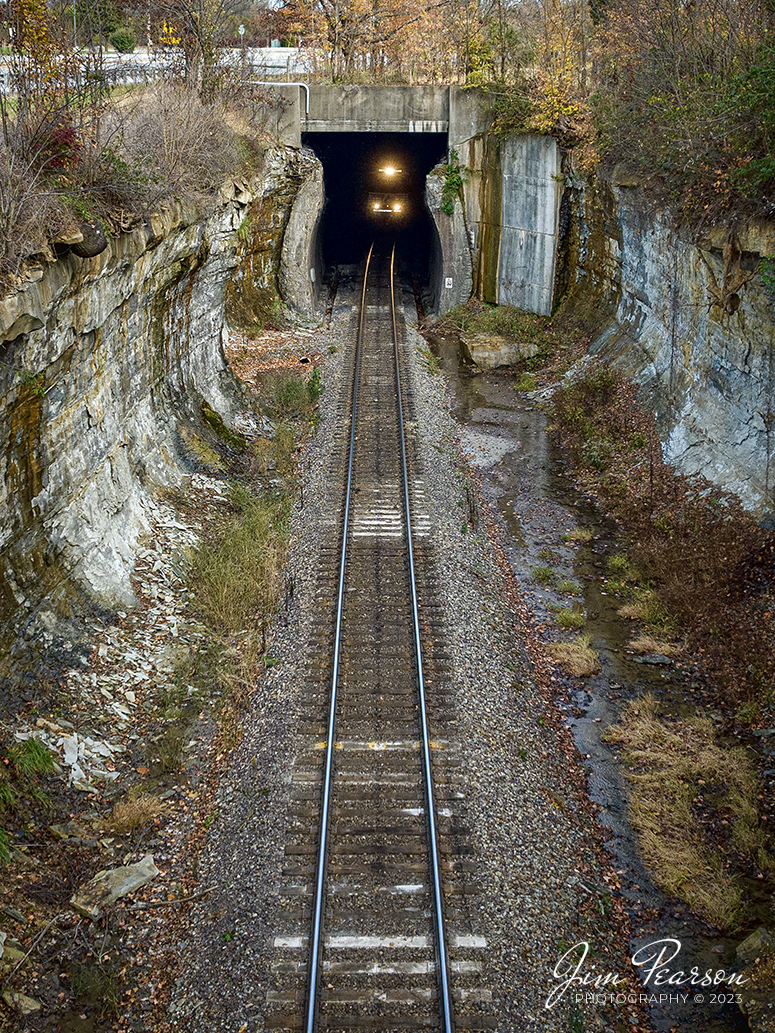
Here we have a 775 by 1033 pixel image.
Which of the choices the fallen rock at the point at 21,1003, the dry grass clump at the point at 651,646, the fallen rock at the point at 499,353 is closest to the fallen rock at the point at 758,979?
the dry grass clump at the point at 651,646

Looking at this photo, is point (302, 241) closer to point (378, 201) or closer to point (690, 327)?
point (378, 201)

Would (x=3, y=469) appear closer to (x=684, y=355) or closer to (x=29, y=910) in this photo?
(x=29, y=910)

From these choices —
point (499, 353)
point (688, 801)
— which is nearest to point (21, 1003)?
point (688, 801)

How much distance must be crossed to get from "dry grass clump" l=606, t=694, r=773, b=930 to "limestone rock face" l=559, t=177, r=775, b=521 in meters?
5.12

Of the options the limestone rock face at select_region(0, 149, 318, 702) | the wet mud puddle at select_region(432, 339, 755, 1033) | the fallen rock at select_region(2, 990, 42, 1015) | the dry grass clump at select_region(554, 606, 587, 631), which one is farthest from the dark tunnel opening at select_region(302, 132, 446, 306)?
the fallen rock at select_region(2, 990, 42, 1015)

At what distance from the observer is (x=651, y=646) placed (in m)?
14.3

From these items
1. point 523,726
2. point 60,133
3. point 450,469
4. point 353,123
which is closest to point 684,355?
point 450,469

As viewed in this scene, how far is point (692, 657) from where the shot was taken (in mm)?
14039

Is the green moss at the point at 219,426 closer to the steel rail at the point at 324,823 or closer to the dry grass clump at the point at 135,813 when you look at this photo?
the steel rail at the point at 324,823

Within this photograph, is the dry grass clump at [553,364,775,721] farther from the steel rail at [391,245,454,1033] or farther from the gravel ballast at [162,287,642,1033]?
the steel rail at [391,245,454,1033]

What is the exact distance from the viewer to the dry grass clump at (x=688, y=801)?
31.7ft

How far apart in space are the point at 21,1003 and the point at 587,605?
11.1 metres

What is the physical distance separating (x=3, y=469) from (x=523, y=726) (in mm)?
7954

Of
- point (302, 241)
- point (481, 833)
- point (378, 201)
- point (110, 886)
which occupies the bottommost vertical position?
point (110, 886)
